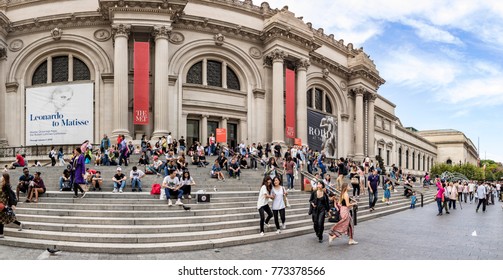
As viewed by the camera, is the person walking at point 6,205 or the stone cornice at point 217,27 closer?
the person walking at point 6,205

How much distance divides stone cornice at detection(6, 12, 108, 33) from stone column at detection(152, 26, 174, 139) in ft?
13.7

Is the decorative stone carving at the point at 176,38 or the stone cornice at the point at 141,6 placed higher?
the stone cornice at the point at 141,6

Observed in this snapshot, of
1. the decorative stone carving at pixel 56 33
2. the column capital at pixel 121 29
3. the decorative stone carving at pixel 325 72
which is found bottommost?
the decorative stone carving at pixel 325 72

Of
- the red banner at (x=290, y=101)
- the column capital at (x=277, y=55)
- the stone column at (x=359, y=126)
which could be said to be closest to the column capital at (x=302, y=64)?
the red banner at (x=290, y=101)

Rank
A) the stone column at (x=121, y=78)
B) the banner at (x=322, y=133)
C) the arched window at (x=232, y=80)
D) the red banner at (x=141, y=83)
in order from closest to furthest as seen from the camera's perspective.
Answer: the stone column at (x=121, y=78) < the red banner at (x=141, y=83) < the arched window at (x=232, y=80) < the banner at (x=322, y=133)

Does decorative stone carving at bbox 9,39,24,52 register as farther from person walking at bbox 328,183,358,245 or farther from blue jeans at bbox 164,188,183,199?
person walking at bbox 328,183,358,245

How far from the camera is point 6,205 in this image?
28.7 ft

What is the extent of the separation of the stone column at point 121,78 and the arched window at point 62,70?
3.43 meters

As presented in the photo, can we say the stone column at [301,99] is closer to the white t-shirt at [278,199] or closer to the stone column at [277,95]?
the stone column at [277,95]

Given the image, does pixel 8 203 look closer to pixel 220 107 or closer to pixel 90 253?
pixel 90 253

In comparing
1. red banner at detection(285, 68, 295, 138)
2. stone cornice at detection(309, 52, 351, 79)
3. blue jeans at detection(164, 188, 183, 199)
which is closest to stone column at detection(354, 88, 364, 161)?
stone cornice at detection(309, 52, 351, 79)

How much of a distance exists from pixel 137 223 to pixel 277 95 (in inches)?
769

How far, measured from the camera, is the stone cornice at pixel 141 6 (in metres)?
22.5

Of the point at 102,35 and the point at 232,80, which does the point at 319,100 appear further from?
the point at 102,35
